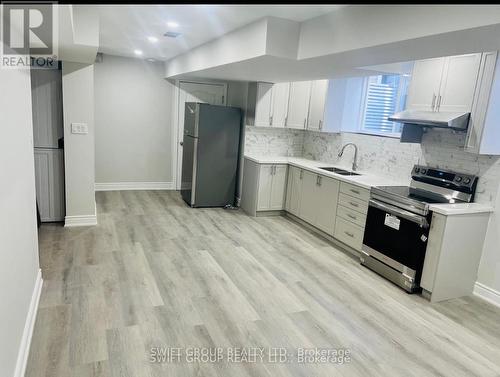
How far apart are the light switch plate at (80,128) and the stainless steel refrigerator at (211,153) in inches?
65.5

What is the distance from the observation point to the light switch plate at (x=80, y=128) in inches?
167

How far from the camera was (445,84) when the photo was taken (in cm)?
332

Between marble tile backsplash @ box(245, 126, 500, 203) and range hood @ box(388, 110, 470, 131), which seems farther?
marble tile backsplash @ box(245, 126, 500, 203)

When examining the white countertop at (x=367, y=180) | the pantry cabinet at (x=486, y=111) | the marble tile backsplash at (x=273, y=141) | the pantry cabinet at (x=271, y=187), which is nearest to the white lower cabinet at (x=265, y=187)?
the pantry cabinet at (x=271, y=187)

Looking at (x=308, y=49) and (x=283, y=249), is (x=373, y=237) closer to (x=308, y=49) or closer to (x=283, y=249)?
(x=283, y=249)

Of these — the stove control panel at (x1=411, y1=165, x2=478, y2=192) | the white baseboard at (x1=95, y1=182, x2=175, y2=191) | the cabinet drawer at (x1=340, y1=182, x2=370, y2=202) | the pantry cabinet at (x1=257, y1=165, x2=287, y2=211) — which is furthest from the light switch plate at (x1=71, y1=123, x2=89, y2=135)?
the stove control panel at (x1=411, y1=165, x2=478, y2=192)

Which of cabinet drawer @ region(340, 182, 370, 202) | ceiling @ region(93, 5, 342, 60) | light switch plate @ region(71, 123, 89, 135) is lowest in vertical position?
cabinet drawer @ region(340, 182, 370, 202)

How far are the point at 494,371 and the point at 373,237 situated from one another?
1.60 m

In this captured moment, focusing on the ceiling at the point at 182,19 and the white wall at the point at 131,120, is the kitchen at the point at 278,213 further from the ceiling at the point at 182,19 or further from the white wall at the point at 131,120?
the white wall at the point at 131,120

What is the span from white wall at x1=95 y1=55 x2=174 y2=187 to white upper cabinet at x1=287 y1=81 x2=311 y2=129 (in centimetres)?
229

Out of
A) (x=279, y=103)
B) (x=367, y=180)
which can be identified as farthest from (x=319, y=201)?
(x=279, y=103)

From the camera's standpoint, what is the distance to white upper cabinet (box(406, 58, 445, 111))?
11.1 ft

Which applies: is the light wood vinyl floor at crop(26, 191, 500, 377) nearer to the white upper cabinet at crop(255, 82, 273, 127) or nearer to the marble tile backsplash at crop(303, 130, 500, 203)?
the marble tile backsplash at crop(303, 130, 500, 203)

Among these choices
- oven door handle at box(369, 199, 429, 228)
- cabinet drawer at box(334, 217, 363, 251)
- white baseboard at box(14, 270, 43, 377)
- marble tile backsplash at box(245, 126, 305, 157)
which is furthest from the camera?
marble tile backsplash at box(245, 126, 305, 157)
